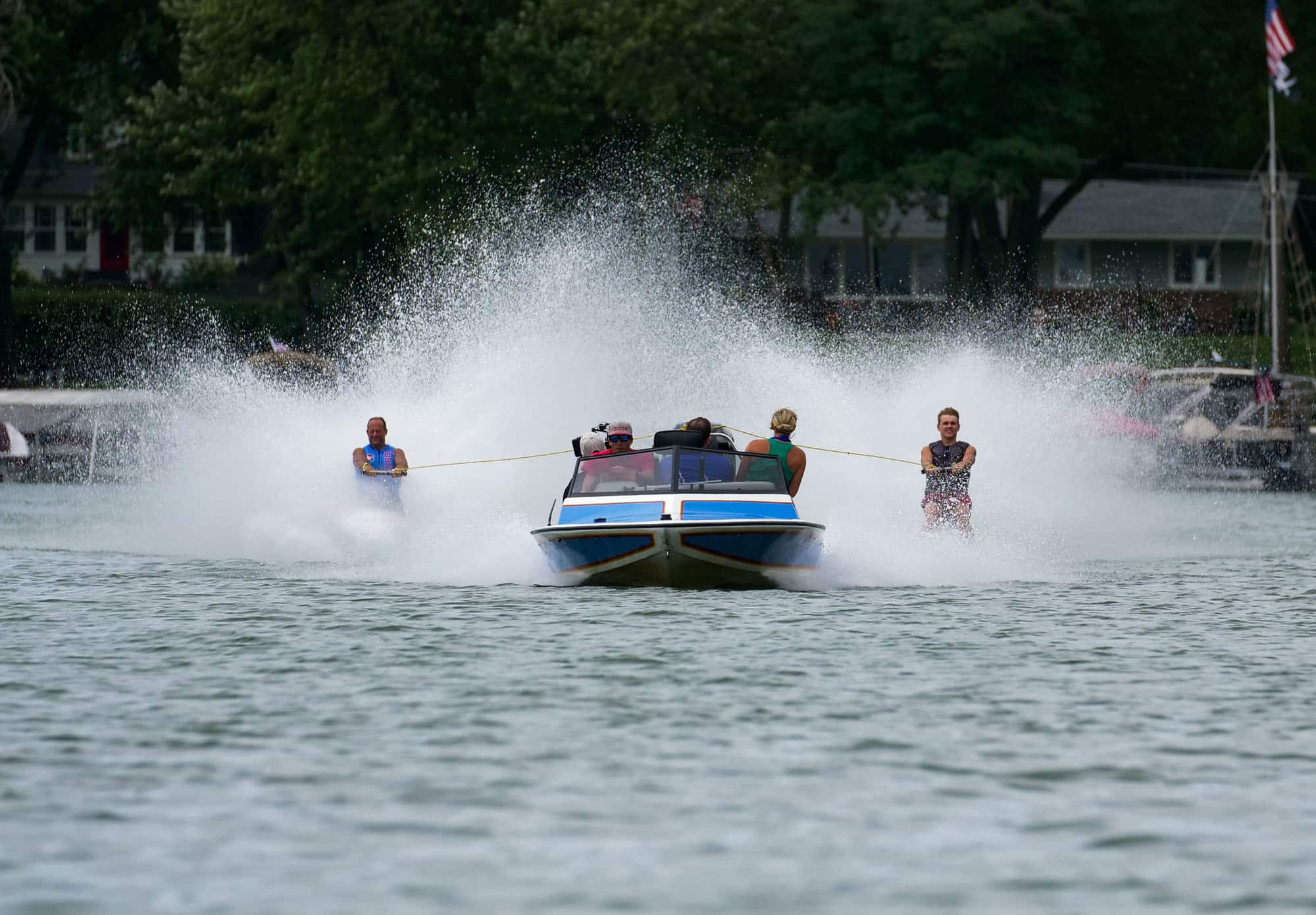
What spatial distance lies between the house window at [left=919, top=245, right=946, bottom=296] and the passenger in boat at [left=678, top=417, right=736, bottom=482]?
5325 cm

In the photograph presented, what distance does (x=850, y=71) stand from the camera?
59.9m

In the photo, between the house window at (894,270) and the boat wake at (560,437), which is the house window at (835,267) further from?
the boat wake at (560,437)

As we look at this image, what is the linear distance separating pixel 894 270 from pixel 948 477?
55950 millimetres

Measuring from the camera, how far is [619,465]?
21.5 metres

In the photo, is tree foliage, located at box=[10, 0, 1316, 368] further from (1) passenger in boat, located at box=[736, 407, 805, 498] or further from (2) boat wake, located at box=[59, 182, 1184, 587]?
(1) passenger in boat, located at box=[736, 407, 805, 498]

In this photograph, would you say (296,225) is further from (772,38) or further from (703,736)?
(703,736)

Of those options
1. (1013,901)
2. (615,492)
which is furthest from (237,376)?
(1013,901)

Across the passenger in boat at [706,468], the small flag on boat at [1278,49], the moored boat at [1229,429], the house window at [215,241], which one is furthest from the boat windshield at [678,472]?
the house window at [215,241]

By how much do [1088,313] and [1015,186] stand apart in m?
12.7

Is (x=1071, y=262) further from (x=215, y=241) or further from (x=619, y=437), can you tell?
(x=619, y=437)

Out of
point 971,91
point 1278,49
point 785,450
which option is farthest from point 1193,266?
point 785,450

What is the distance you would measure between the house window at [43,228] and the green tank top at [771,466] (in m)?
62.1

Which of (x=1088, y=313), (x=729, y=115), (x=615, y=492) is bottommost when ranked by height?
(x=615, y=492)

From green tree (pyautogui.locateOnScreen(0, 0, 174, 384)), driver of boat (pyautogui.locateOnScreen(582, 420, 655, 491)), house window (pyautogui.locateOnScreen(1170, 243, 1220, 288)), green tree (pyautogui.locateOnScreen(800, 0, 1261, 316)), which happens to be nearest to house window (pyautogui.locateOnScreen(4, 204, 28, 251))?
green tree (pyautogui.locateOnScreen(0, 0, 174, 384))
